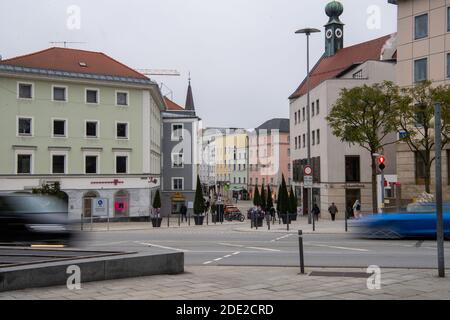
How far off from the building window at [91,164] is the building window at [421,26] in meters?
27.2

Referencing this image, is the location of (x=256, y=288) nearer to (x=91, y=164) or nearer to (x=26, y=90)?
(x=91, y=164)

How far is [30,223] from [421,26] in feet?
105

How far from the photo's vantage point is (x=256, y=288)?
9.09 meters

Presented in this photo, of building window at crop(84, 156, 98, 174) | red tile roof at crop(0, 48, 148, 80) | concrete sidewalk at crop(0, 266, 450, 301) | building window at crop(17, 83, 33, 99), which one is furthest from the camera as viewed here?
building window at crop(84, 156, 98, 174)

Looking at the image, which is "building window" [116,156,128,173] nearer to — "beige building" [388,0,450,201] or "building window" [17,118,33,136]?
"building window" [17,118,33,136]

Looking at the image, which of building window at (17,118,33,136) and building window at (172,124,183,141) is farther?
building window at (172,124,183,141)

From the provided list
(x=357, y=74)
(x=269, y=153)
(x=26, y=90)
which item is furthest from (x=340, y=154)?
(x=269, y=153)

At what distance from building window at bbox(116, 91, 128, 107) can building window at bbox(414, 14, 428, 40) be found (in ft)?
80.7

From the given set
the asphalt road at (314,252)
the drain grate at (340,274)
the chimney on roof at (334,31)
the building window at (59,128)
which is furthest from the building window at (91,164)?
the drain grate at (340,274)

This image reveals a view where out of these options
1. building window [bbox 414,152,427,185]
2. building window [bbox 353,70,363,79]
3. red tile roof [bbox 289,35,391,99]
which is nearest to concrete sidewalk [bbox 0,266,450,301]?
building window [bbox 414,152,427,185]

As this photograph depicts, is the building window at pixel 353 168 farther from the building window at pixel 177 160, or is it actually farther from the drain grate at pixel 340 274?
the drain grate at pixel 340 274

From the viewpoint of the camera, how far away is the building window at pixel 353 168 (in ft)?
158

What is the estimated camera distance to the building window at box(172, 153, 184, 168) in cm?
6384

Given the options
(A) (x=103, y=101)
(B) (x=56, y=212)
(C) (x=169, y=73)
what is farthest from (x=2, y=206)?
(C) (x=169, y=73)
